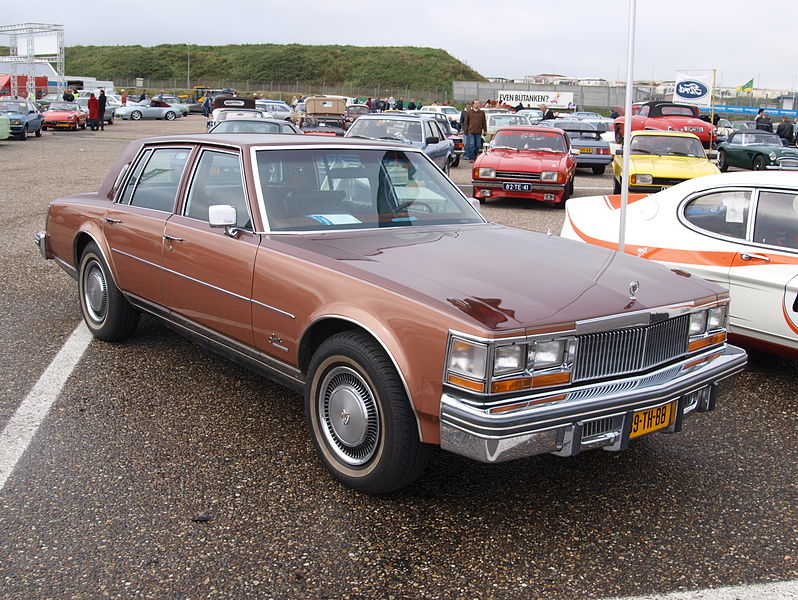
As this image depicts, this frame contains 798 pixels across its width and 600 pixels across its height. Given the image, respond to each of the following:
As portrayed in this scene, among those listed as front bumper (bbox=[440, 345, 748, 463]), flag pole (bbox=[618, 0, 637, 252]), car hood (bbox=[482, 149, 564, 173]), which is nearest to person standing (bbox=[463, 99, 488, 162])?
car hood (bbox=[482, 149, 564, 173])

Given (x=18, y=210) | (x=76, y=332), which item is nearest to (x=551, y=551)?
(x=76, y=332)

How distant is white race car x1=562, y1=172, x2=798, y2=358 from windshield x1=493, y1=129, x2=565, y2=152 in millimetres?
8751

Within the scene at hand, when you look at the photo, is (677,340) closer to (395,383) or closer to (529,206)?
(395,383)

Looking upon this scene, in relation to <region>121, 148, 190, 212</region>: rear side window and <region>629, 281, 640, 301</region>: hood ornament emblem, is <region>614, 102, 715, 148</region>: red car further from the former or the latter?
<region>629, 281, 640, 301</region>: hood ornament emblem

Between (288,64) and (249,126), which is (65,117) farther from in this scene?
(288,64)

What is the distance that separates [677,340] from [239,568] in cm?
220

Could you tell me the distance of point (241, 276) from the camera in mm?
4312

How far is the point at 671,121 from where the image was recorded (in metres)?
22.8

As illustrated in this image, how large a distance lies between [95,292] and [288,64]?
10203 cm

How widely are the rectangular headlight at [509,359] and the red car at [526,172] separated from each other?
1099 cm

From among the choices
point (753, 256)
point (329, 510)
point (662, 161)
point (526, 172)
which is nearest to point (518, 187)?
Answer: point (526, 172)

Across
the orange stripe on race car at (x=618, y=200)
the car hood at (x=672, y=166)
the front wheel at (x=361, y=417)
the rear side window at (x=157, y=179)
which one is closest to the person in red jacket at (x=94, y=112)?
the car hood at (x=672, y=166)

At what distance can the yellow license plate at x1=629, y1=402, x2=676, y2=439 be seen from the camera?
3502mm

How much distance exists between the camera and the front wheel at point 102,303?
570cm
